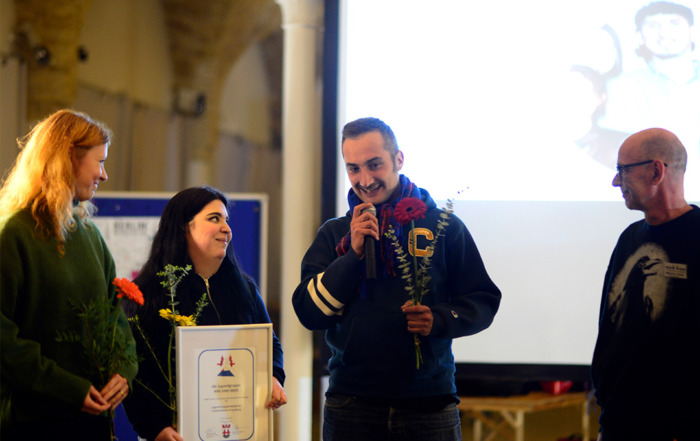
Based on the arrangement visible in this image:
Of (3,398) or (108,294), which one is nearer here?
(3,398)

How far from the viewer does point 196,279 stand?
223 centimetres

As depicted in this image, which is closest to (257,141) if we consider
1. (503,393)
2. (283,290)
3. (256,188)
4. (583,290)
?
(256,188)

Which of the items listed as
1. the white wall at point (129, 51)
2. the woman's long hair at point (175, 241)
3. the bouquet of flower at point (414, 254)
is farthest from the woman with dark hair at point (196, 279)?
the white wall at point (129, 51)

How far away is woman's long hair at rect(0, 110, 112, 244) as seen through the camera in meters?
1.85

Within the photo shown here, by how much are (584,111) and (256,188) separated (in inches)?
166

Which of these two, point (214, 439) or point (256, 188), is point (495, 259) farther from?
→ point (256, 188)

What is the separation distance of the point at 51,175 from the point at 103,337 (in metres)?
0.47

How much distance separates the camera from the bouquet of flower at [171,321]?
1972 mm

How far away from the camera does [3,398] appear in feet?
5.82

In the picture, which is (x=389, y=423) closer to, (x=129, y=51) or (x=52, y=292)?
(x=52, y=292)

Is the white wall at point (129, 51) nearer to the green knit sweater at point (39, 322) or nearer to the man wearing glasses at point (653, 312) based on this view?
the green knit sweater at point (39, 322)

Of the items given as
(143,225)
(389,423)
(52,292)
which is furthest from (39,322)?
(143,225)

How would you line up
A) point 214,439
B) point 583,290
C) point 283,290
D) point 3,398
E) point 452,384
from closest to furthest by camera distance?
1. point 3,398
2. point 214,439
3. point 452,384
4. point 583,290
5. point 283,290

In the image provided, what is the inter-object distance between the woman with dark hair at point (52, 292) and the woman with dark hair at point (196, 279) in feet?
0.55
